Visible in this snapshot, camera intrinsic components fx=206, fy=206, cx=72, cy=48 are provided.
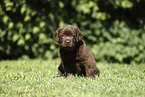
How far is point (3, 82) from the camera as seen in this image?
393 cm

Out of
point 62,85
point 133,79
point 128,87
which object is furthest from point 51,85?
point 133,79

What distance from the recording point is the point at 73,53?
13.6 feet

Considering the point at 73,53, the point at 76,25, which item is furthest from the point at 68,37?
the point at 76,25

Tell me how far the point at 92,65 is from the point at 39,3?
5435 millimetres

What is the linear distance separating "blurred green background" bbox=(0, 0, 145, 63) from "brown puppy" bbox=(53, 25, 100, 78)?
152 inches

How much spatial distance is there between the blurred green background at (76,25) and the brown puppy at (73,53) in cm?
385

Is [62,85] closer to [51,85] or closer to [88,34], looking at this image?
[51,85]

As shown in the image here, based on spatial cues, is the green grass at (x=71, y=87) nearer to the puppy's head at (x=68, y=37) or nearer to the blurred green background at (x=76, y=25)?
the puppy's head at (x=68, y=37)

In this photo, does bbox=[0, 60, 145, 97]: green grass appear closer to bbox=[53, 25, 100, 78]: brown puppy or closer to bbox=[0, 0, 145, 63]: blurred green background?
bbox=[53, 25, 100, 78]: brown puppy

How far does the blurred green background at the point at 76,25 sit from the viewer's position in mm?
8102

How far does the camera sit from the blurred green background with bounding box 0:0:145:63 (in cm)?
810

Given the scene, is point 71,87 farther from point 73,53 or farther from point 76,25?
point 76,25

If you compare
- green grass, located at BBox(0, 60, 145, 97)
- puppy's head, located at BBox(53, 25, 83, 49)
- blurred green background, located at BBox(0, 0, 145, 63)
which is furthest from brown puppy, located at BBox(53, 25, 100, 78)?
blurred green background, located at BBox(0, 0, 145, 63)

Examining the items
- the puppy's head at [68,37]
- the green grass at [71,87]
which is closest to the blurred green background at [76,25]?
the puppy's head at [68,37]
